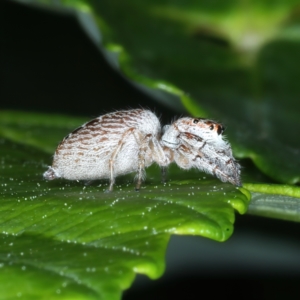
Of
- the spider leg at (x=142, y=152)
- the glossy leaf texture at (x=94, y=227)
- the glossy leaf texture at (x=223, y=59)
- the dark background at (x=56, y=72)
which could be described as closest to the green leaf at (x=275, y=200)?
the glossy leaf texture at (x=94, y=227)

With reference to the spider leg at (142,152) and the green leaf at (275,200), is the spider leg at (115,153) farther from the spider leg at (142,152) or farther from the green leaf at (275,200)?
the green leaf at (275,200)

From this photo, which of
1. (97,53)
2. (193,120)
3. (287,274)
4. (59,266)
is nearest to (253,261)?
(287,274)

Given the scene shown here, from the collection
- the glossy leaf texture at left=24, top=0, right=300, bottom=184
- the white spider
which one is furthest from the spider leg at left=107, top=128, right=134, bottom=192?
the glossy leaf texture at left=24, top=0, right=300, bottom=184

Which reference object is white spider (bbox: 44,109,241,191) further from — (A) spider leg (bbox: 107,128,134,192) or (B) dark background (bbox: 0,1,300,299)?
(B) dark background (bbox: 0,1,300,299)

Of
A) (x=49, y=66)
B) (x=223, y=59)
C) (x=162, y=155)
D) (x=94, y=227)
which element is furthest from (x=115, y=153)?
(x=49, y=66)

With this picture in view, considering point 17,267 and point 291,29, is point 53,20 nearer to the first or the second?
point 291,29

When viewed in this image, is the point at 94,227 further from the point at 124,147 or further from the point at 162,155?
the point at 162,155
